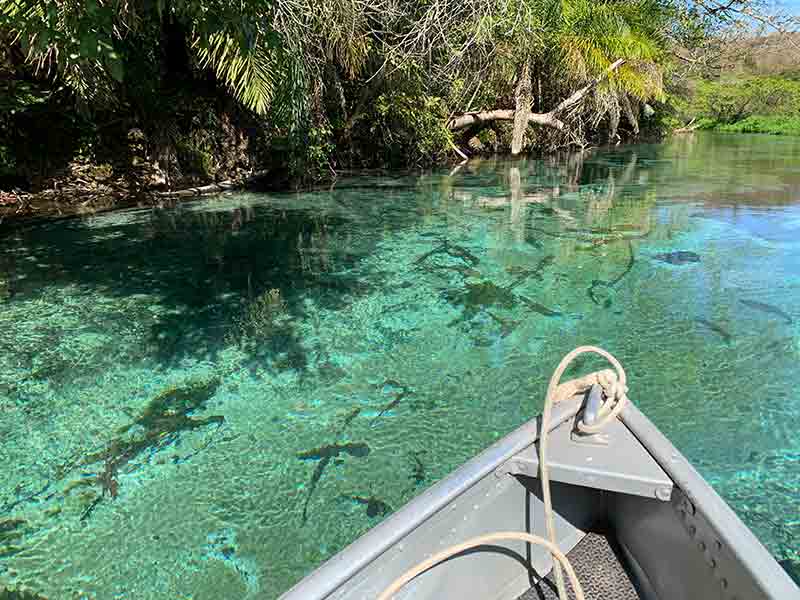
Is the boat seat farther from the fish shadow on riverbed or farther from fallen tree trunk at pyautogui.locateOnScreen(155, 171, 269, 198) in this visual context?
fallen tree trunk at pyautogui.locateOnScreen(155, 171, 269, 198)

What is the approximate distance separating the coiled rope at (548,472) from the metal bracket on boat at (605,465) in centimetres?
5

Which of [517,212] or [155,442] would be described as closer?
[155,442]

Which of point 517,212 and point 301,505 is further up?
point 517,212

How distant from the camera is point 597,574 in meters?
2.03

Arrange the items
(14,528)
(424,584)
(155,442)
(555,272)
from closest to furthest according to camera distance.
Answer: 1. (424,584)
2. (14,528)
3. (155,442)
4. (555,272)

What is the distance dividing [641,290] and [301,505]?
186 inches

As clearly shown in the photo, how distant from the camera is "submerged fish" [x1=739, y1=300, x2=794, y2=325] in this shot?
5.18 m

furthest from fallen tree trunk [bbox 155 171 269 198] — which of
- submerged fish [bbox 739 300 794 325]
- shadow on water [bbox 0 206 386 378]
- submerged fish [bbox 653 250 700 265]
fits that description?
submerged fish [bbox 739 300 794 325]

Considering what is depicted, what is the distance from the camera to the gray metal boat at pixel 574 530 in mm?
1482

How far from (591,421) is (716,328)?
12.5ft

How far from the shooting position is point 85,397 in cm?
408

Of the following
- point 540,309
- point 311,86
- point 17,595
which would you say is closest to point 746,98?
point 311,86

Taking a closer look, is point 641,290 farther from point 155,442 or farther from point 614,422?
point 155,442

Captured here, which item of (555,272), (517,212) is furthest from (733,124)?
(555,272)
